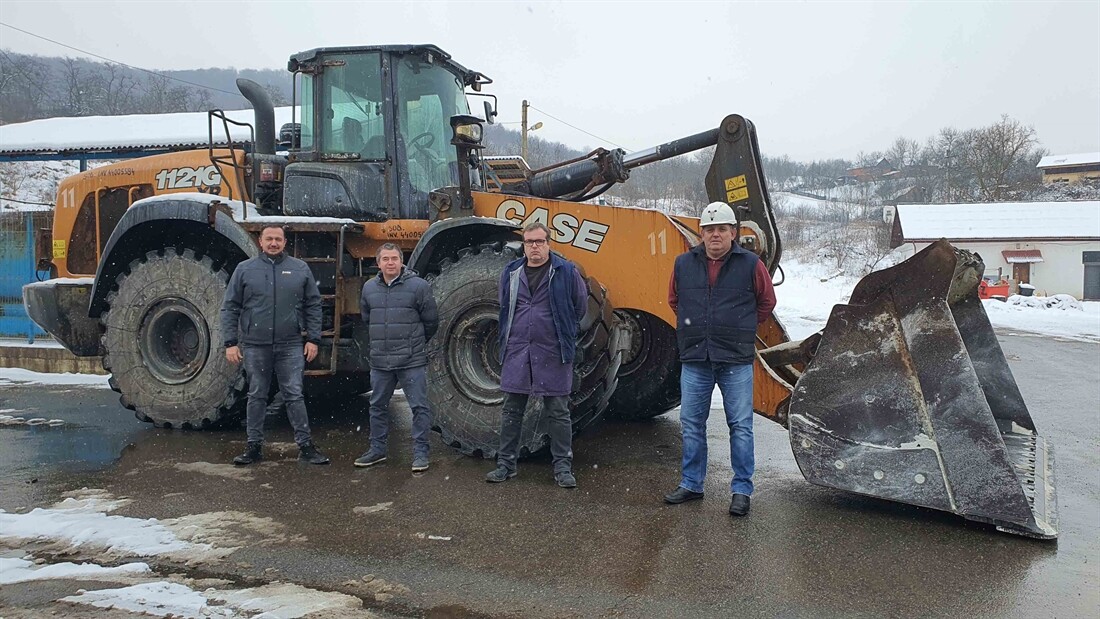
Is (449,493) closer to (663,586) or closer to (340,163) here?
(663,586)

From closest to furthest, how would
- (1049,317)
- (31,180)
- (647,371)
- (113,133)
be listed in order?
(647,371), (113,133), (1049,317), (31,180)

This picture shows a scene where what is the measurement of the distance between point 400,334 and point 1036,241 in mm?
40731

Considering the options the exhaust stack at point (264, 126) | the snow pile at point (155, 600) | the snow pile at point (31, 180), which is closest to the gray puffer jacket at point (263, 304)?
the exhaust stack at point (264, 126)

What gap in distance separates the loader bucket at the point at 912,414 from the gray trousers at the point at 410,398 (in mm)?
2333

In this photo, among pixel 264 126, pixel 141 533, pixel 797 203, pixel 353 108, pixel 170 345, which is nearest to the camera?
pixel 141 533

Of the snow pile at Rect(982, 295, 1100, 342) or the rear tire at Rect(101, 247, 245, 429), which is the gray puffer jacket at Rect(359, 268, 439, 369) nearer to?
the rear tire at Rect(101, 247, 245, 429)

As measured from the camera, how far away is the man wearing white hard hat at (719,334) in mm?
4203

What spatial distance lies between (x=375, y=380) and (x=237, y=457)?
1128 mm

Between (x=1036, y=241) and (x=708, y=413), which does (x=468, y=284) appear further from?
(x=1036, y=241)

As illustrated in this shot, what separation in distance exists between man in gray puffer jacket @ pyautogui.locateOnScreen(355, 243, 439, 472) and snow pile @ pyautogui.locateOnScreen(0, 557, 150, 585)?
180 centimetres

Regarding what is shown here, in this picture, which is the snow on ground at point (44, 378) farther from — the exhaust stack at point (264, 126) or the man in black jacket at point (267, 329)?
the man in black jacket at point (267, 329)

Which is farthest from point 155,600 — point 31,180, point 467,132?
point 31,180

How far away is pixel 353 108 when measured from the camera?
5957 mm

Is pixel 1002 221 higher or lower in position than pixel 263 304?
higher
